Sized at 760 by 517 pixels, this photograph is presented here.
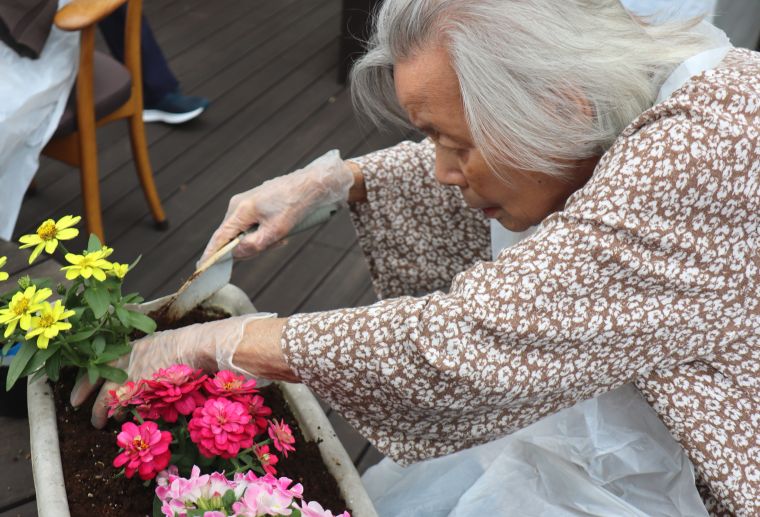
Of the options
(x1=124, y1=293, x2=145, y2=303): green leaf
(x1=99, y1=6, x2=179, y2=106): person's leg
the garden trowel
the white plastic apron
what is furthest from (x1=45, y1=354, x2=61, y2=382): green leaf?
(x1=99, y1=6, x2=179, y2=106): person's leg

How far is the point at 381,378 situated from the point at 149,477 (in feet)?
1.02

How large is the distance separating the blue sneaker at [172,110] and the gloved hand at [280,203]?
2031 mm

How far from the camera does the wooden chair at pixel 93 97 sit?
1962 mm

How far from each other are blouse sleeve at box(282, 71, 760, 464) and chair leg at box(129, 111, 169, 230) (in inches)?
66.1

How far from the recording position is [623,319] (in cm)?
97

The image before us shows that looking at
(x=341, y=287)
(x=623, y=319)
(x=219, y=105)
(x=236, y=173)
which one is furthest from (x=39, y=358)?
(x=219, y=105)

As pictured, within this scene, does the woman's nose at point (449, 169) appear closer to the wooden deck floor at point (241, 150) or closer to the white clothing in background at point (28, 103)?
the wooden deck floor at point (241, 150)

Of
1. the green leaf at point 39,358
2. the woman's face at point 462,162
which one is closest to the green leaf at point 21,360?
the green leaf at point 39,358

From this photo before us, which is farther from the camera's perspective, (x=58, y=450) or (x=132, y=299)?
(x=132, y=299)

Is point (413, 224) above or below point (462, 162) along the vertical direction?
below

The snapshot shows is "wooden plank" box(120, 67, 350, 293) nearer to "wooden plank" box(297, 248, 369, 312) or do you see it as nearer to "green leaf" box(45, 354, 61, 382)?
"wooden plank" box(297, 248, 369, 312)

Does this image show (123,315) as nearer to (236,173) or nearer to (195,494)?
(195,494)

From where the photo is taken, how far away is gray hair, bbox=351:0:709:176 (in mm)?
997

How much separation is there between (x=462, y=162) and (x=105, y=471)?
0.65m
